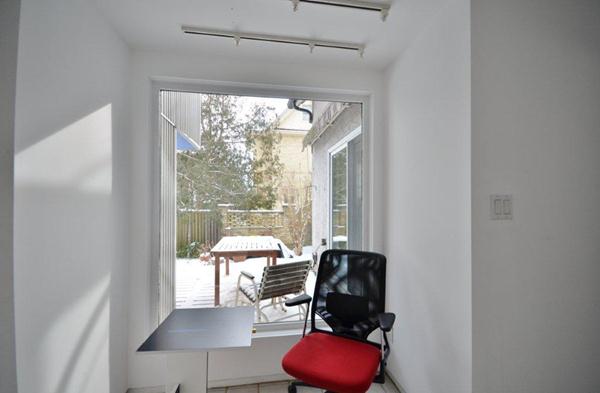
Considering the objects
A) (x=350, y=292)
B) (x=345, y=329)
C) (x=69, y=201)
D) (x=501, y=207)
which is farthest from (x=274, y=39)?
(x=345, y=329)

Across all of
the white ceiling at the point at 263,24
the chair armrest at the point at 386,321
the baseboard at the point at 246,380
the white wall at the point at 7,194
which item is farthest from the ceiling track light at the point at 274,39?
the baseboard at the point at 246,380

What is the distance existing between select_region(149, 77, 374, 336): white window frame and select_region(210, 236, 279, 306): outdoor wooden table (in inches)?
17.3

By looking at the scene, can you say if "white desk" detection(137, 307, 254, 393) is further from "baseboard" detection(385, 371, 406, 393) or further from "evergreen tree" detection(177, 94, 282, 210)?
"baseboard" detection(385, 371, 406, 393)

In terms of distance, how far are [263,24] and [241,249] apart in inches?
64.8

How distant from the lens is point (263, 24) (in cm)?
167

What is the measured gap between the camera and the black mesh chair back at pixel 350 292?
171 cm

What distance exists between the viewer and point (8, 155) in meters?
0.96

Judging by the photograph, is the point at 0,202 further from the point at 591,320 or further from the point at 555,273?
the point at 591,320

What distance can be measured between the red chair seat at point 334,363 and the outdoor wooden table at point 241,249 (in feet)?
2.45

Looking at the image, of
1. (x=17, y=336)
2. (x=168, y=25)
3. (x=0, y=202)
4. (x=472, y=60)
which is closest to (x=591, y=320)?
(x=472, y=60)

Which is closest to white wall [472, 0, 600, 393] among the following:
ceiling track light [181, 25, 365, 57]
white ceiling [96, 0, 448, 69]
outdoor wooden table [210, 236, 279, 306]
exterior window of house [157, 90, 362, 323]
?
white ceiling [96, 0, 448, 69]

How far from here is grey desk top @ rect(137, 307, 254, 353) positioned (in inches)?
49.6

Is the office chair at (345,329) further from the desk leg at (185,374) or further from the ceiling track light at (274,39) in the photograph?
the ceiling track light at (274,39)

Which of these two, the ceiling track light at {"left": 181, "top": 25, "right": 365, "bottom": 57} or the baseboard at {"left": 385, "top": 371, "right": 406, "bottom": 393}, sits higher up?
the ceiling track light at {"left": 181, "top": 25, "right": 365, "bottom": 57}
